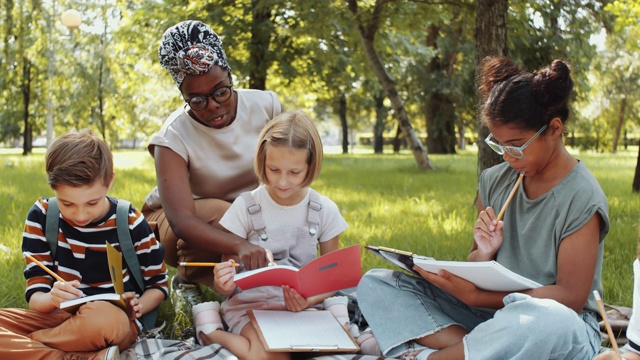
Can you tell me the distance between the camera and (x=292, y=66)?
492 inches

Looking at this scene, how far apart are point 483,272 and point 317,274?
0.64 meters

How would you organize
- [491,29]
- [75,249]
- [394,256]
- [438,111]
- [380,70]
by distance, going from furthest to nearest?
[438,111], [380,70], [491,29], [75,249], [394,256]

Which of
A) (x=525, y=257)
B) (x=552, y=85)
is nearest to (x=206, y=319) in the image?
(x=525, y=257)

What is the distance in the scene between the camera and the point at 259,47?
11766mm

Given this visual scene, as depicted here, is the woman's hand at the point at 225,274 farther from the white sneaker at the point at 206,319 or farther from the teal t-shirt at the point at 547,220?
the teal t-shirt at the point at 547,220

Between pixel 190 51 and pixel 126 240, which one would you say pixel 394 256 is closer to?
pixel 126 240

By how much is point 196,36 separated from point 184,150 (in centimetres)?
56

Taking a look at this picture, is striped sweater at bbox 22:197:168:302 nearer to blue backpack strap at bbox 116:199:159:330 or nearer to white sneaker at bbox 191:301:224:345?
blue backpack strap at bbox 116:199:159:330

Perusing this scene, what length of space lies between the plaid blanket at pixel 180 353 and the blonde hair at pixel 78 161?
0.67 meters

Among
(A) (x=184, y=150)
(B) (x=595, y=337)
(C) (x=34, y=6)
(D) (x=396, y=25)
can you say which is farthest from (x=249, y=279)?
(C) (x=34, y=6)

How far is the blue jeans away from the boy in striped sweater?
936 mm

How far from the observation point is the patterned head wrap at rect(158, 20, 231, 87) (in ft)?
10.0

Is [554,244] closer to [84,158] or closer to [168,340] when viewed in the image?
[168,340]

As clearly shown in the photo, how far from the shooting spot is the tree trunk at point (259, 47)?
1136cm
